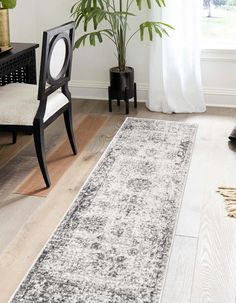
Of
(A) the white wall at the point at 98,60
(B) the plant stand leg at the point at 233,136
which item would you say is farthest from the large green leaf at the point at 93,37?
(B) the plant stand leg at the point at 233,136

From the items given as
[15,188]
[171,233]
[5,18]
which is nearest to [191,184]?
[171,233]

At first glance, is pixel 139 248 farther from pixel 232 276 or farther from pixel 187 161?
pixel 187 161

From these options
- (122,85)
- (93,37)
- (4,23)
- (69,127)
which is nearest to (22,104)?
(69,127)

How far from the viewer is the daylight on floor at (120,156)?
6.70ft

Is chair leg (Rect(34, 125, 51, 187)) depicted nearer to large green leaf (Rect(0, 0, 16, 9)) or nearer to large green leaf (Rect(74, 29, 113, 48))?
large green leaf (Rect(0, 0, 16, 9))

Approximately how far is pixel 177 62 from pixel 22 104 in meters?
1.71

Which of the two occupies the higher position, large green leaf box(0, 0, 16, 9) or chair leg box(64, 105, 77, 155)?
large green leaf box(0, 0, 16, 9)

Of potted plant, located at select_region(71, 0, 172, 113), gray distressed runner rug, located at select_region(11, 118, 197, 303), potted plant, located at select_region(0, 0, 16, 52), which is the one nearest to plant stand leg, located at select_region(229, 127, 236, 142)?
gray distressed runner rug, located at select_region(11, 118, 197, 303)

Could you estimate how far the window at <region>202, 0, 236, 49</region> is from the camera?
417 centimetres

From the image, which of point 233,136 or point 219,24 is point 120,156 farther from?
point 219,24

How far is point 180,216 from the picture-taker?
2490 mm

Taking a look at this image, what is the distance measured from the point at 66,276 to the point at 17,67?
1683 millimetres

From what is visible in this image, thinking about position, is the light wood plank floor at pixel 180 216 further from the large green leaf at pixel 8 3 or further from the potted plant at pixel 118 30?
the large green leaf at pixel 8 3

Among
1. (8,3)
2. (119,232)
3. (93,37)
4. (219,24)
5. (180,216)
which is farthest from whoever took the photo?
(219,24)
